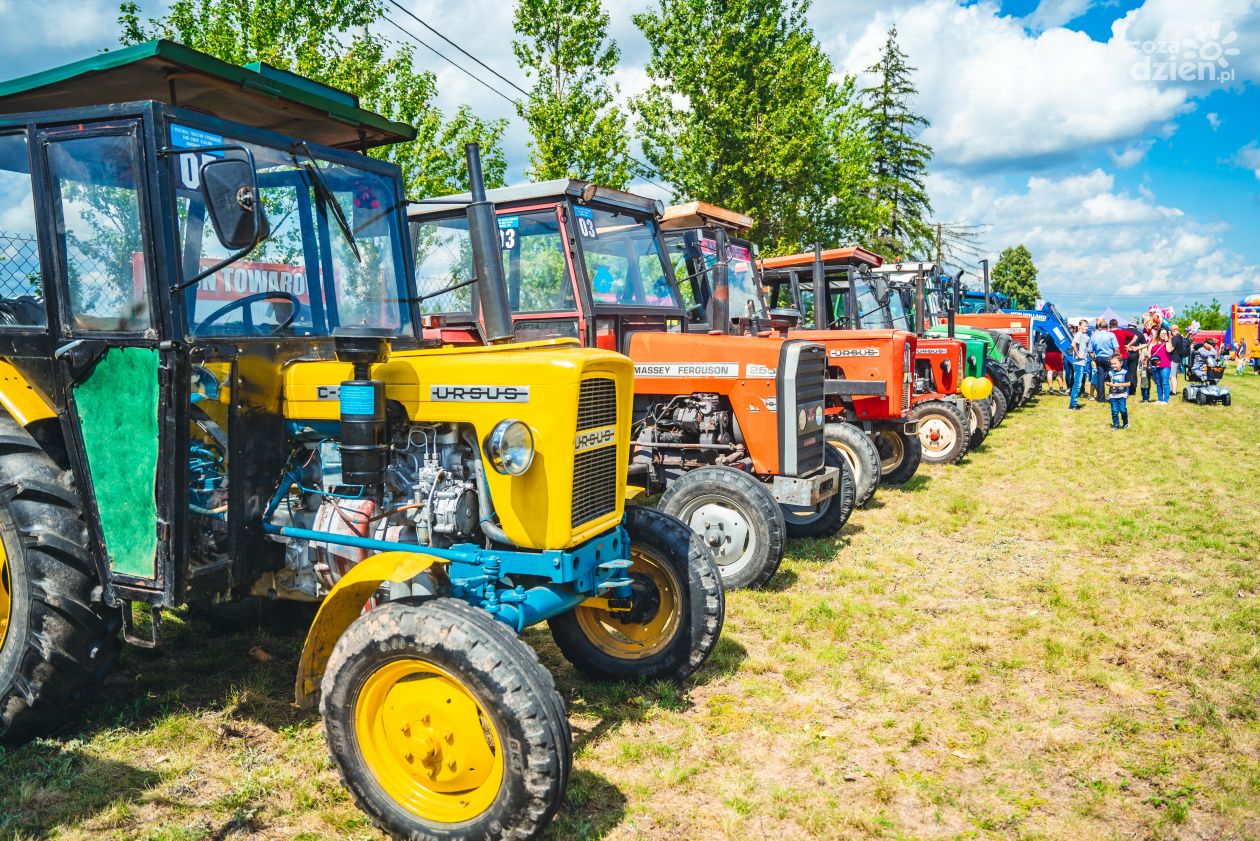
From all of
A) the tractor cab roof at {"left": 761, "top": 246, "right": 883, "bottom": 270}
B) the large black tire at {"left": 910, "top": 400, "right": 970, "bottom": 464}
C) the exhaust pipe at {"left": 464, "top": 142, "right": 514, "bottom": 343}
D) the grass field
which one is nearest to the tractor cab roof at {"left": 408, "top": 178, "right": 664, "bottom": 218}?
the exhaust pipe at {"left": 464, "top": 142, "right": 514, "bottom": 343}

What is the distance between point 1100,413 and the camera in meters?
16.0

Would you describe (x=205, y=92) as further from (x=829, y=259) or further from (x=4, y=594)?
(x=829, y=259)

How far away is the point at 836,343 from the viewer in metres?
9.07

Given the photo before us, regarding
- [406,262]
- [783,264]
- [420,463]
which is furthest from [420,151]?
[420,463]

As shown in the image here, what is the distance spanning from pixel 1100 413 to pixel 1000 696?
13629mm

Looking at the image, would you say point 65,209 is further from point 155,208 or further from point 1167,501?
point 1167,501

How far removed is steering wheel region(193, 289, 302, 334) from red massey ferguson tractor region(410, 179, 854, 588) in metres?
2.08

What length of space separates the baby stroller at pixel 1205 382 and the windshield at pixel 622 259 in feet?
49.2

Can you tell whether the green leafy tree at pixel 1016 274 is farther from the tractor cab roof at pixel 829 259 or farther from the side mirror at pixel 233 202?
the side mirror at pixel 233 202

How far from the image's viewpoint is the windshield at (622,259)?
606 cm

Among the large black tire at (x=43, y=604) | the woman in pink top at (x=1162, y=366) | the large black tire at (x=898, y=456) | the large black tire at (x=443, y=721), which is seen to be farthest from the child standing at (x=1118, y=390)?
the large black tire at (x=43, y=604)

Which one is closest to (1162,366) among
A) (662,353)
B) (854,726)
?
(662,353)

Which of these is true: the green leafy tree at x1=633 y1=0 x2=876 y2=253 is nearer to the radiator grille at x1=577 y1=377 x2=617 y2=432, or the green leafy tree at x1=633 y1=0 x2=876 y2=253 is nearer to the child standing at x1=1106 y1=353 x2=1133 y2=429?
the child standing at x1=1106 y1=353 x2=1133 y2=429

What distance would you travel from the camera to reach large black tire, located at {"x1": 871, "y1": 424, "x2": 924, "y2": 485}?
933 centimetres
